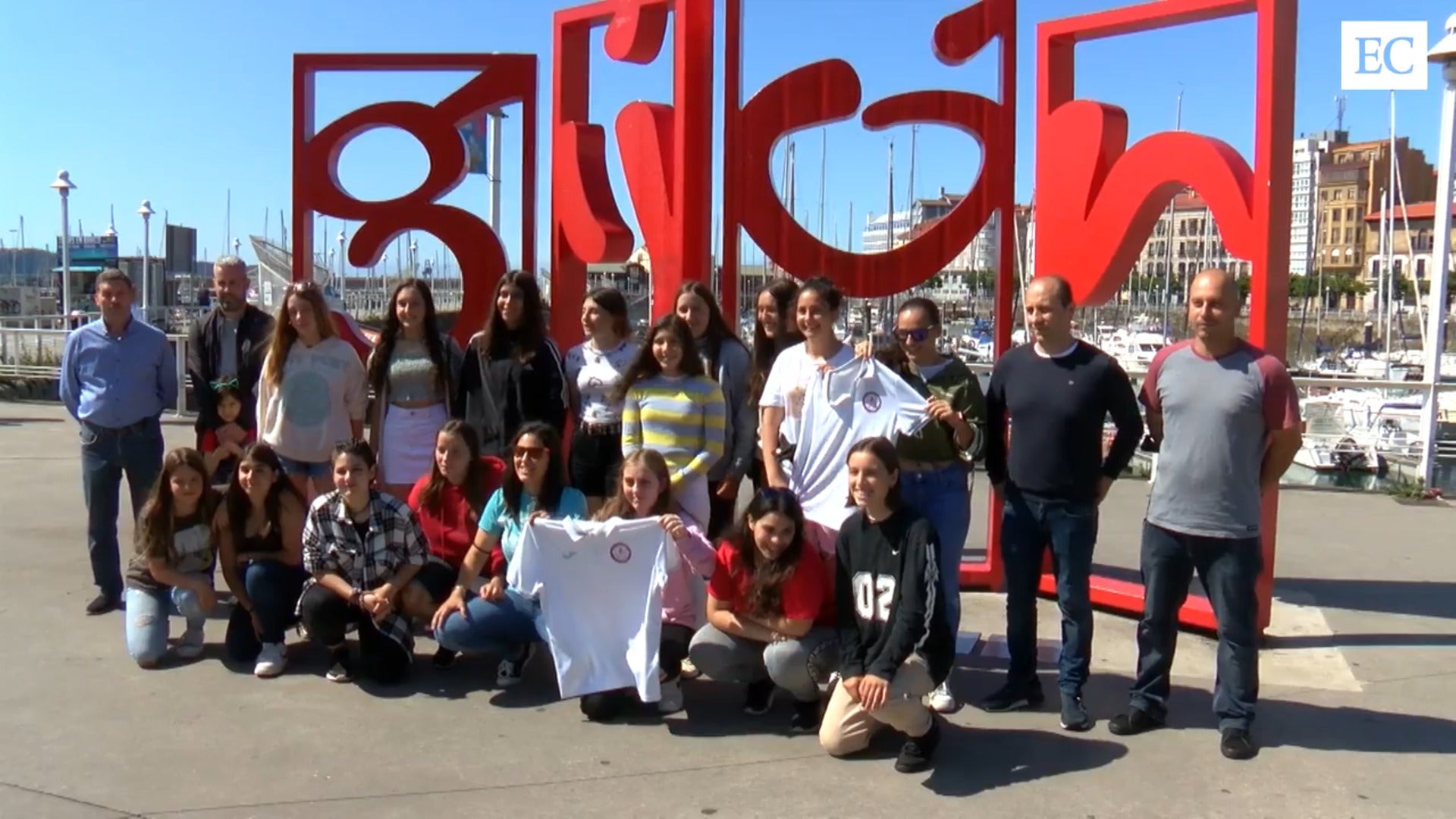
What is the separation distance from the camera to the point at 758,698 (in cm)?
455

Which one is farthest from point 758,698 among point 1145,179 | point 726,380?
point 1145,179

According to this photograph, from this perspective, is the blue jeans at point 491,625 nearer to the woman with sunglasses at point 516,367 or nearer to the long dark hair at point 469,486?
the long dark hair at point 469,486

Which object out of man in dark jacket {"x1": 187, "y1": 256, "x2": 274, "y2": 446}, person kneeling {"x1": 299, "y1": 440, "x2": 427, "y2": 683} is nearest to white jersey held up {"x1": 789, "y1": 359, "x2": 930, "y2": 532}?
person kneeling {"x1": 299, "y1": 440, "x2": 427, "y2": 683}

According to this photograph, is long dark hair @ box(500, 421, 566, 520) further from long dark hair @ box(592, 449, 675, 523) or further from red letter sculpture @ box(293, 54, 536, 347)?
red letter sculpture @ box(293, 54, 536, 347)

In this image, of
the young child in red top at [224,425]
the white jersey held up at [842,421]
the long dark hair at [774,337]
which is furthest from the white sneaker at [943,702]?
the young child in red top at [224,425]

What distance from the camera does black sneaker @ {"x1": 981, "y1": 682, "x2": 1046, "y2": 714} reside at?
4582 millimetres

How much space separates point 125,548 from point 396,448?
3054 mm

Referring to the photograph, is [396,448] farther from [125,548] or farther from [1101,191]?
[1101,191]

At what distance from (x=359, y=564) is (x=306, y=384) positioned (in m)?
1.11

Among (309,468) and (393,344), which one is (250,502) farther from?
(393,344)

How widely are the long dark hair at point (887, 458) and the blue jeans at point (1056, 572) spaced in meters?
0.58

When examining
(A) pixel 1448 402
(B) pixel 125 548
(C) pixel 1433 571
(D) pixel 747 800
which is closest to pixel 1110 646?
(D) pixel 747 800

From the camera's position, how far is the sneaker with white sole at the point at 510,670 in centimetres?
486

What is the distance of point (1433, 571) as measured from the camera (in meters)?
7.27
